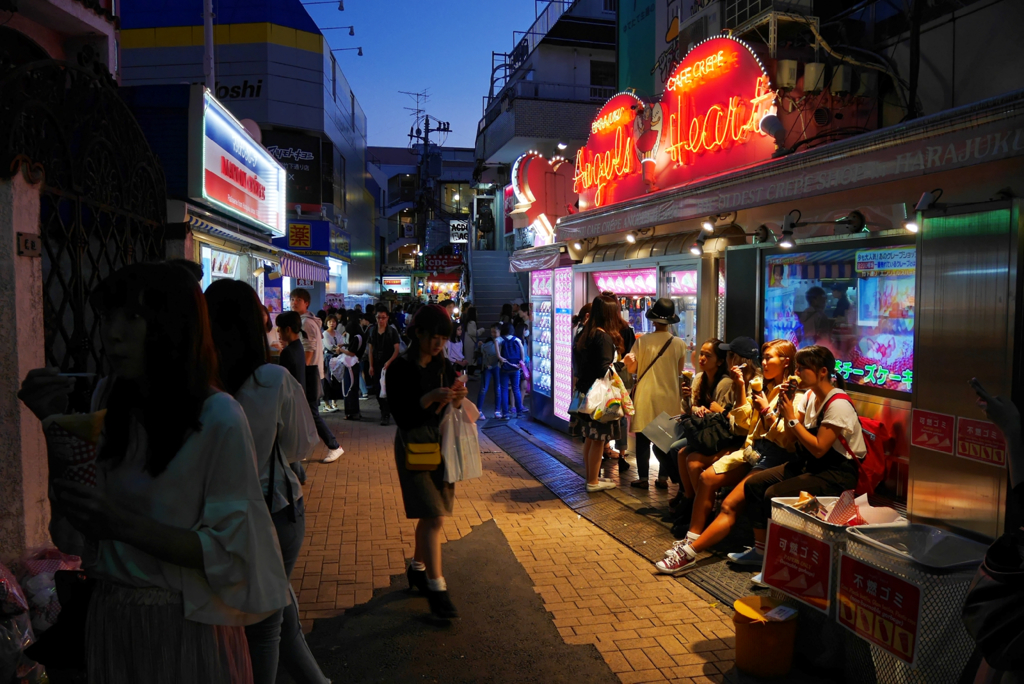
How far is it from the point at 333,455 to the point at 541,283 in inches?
185

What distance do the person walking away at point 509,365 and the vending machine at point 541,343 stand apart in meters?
0.34

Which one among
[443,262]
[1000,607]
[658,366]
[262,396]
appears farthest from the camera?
[443,262]

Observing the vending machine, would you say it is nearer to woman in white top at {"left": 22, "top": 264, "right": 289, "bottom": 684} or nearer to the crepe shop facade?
the crepe shop facade

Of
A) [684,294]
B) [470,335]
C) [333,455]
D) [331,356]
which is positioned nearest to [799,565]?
[684,294]

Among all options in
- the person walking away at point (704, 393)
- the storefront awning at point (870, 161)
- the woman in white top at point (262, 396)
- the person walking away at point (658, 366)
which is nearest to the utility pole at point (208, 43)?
the storefront awning at point (870, 161)

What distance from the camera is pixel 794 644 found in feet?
12.7

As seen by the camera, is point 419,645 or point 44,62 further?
point 44,62

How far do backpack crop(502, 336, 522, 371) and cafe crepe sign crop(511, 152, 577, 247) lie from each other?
2.08 m

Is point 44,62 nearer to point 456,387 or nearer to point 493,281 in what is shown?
point 456,387

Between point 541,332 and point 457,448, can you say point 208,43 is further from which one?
point 457,448

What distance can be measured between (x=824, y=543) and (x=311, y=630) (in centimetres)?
315

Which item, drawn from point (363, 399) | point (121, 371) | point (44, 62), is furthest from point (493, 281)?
point (121, 371)

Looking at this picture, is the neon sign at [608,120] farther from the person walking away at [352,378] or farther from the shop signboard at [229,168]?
the person walking away at [352,378]

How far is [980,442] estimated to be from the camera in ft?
13.2
